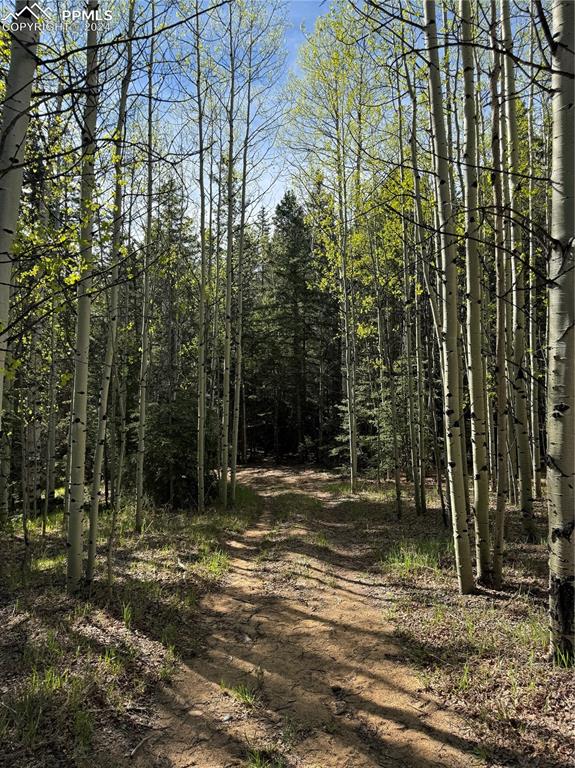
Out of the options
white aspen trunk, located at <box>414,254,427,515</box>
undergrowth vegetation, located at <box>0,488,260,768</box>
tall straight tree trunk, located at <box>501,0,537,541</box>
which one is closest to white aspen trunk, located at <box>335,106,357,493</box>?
white aspen trunk, located at <box>414,254,427,515</box>

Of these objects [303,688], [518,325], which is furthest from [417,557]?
[518,325]

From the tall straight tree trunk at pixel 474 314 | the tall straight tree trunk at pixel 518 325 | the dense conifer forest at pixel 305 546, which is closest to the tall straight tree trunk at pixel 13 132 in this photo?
the dense conifer forest at pixel 305 546

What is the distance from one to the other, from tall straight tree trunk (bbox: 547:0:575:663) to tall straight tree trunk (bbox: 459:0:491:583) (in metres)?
1.35

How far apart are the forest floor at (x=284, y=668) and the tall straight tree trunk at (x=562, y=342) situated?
0.61m

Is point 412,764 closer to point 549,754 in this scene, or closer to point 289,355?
point 549,754

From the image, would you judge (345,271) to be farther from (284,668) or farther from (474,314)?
(284,668)

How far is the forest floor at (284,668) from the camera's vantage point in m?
2.71

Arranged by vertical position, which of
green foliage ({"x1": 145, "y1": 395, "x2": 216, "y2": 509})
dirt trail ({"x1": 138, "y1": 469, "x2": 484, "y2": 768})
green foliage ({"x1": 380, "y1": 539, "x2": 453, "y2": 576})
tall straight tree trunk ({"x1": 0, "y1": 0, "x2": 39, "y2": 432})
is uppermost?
tall straight tree trunk ({"x1": 0, "y1": 0, "x2": 39, "y2": 432})

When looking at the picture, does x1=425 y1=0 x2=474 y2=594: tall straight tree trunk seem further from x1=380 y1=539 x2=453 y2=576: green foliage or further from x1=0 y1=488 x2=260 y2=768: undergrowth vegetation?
x1=0 y1=488 x2=260 y2=768: undergrowth vegetation

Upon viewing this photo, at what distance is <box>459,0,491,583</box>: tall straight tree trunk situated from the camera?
433cm

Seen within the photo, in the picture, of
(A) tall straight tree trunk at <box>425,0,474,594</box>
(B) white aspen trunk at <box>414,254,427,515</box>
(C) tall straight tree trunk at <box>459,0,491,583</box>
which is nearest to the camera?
(C) tall straight tree trunk at <box>459,0,491,583</box>

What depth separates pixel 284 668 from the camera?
11.9 feet

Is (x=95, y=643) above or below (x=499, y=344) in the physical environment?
below

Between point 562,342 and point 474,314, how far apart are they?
1.70m
